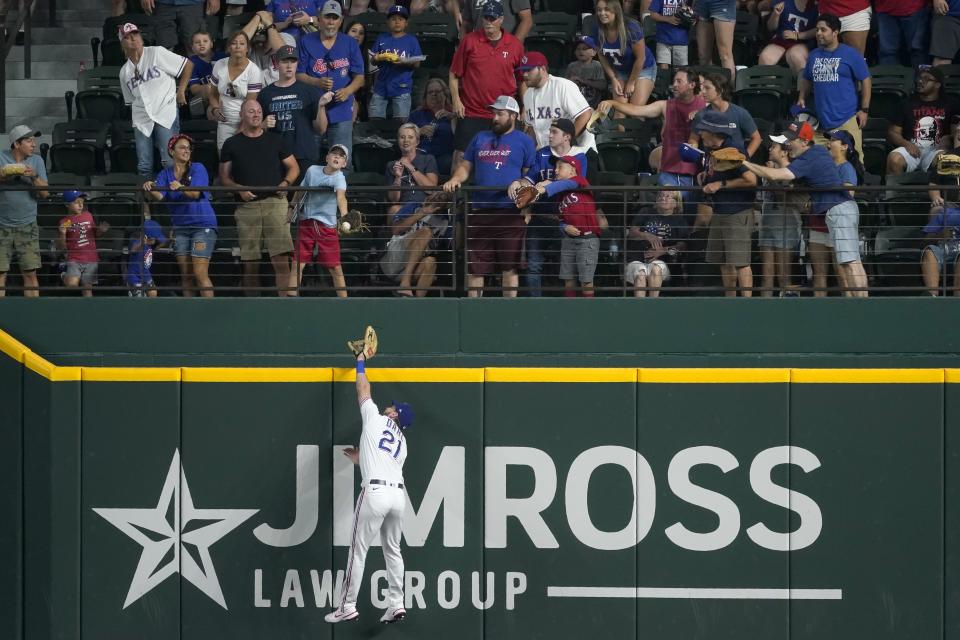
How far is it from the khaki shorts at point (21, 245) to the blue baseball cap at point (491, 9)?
4.70 metres

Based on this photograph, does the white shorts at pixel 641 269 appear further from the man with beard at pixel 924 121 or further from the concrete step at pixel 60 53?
the concrete step at pixel 60 53

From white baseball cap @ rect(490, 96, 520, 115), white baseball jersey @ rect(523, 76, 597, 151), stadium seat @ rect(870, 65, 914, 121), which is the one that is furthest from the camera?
stadium seat @ rect(870, 65, 914, 121)

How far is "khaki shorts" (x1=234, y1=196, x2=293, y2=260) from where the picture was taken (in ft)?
44.1

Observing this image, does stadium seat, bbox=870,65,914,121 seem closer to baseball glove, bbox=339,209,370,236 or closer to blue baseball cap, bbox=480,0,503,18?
blue baseball cap, bbox=480,0,503,18

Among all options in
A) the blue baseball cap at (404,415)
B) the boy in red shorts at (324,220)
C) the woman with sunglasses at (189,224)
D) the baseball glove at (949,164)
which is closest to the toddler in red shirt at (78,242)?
the woman with sunglasses at (189,224)

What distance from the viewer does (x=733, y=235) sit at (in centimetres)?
1298

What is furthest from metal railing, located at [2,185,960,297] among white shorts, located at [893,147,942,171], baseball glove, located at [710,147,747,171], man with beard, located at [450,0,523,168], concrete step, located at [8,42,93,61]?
concrete step, located at [8,42,93,61]

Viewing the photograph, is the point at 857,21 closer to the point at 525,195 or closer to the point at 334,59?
the point at 525,195

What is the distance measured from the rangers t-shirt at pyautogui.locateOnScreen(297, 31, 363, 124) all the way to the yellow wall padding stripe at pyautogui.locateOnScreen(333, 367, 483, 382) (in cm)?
351

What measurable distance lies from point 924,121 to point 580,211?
419 centimetres

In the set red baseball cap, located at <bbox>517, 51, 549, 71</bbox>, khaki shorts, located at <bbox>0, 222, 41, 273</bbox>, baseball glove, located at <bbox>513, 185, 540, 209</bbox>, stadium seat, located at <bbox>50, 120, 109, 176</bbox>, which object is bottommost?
khaki shorts, located at <bbox>0, 222, 41, 273</bbox>

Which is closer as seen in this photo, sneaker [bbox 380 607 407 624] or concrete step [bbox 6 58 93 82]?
sneaker [bbox 380 607 407 624]

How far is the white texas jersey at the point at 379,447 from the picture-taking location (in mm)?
12359

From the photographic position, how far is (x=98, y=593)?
514 inches
